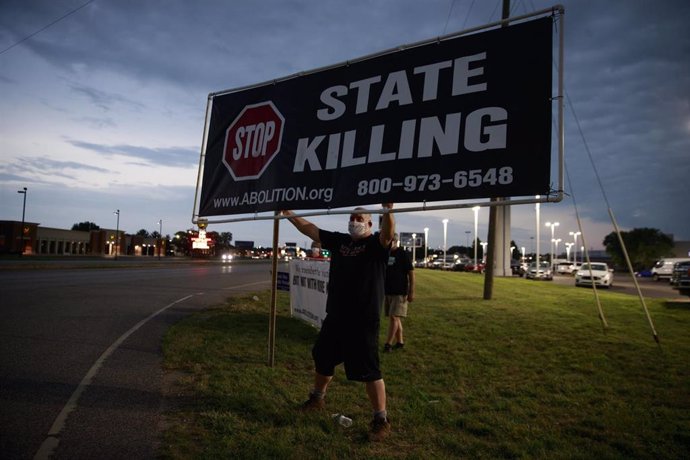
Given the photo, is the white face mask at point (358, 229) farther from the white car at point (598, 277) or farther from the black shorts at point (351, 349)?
the white car at point (598, 277)

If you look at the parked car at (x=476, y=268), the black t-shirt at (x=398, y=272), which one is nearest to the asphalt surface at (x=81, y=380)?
the black t-shirt at (x=398, y=272)

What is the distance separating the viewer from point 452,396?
516 centimetres

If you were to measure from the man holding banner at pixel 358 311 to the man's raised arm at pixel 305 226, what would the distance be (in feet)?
0.87

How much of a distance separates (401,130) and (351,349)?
2405 mm

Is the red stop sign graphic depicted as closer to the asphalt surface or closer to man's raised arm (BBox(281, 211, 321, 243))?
man's raised arm (BBox(281, 211, 321, 243))

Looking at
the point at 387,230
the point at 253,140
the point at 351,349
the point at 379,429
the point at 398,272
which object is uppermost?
the point at 253,140

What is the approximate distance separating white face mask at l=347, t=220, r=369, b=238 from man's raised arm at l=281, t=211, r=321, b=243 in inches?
17.0

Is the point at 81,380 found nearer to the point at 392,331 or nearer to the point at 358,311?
the point at 358,311

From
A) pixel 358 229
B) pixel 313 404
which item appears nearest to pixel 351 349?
pixel 313 404

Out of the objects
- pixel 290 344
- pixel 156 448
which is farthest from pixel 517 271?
pixel 156 448

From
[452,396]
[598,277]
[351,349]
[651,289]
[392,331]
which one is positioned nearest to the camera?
[351,349]

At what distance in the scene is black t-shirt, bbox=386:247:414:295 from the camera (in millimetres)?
7312

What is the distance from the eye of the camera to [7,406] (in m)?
4.30

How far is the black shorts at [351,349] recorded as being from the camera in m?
3.96
